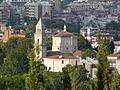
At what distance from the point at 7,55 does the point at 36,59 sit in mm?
35598

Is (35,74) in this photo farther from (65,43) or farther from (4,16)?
(4,16)

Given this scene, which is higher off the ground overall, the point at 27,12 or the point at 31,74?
the point at 31,74

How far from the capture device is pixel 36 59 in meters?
26.8

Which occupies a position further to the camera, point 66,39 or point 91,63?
point 66,39

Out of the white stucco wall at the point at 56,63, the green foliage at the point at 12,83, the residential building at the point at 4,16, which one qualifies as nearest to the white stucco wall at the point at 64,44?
the white stucco wall at the point at 56,63

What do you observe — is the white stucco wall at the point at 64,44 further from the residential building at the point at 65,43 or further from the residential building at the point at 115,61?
the residential building at the point at 115,61

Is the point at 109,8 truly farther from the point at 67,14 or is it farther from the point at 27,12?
the point at 27,12

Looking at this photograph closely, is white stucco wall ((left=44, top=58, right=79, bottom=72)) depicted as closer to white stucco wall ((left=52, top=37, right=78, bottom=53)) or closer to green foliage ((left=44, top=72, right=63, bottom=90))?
white stucco wall ((left=52, top=37, right=78, bottom=53))

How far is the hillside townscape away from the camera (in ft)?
95.3

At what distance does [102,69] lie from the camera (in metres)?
28.8

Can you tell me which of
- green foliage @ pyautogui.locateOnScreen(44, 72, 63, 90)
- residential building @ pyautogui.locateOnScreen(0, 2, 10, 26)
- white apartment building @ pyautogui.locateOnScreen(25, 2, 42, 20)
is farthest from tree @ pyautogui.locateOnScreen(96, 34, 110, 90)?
white apartment building @ pyautogui.locateOnScreen(25, 2, 42, 20)

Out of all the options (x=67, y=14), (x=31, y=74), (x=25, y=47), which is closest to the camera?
(x=31, y=74)

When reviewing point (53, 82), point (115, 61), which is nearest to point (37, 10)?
point (115, 61)

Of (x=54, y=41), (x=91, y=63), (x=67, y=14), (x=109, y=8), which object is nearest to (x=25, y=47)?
(x=54, y=41)
